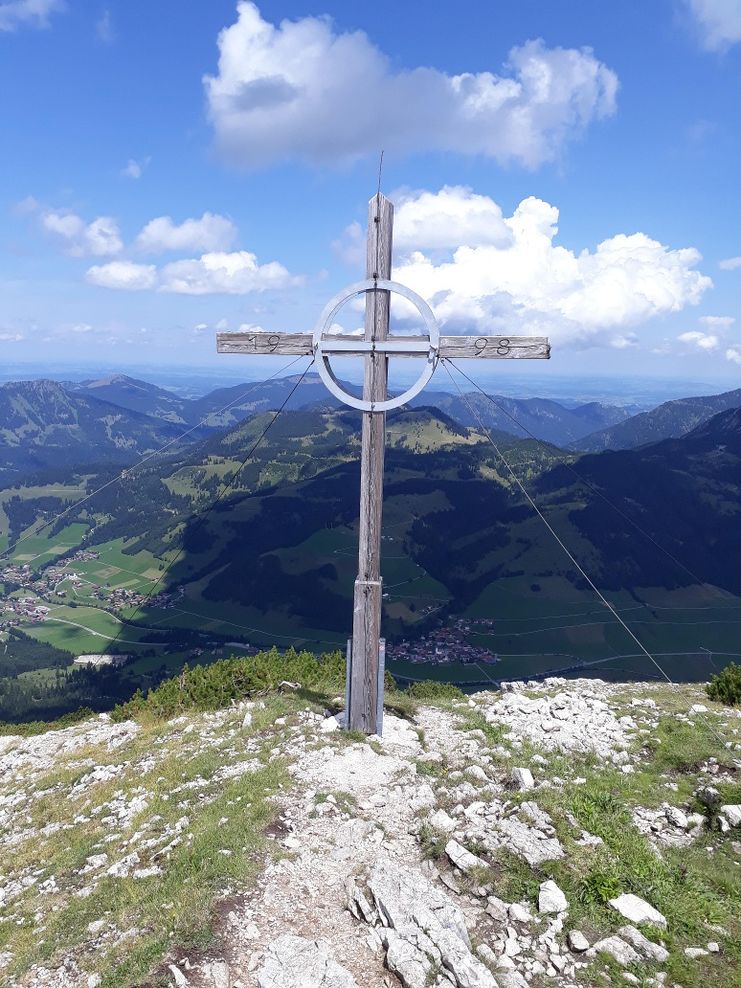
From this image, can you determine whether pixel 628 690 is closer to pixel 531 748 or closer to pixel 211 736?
pixel 531 748

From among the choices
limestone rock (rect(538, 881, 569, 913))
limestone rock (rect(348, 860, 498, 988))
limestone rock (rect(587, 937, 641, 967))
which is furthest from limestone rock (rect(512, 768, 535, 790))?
limestone rock (rect(587, 937, 641, 967))

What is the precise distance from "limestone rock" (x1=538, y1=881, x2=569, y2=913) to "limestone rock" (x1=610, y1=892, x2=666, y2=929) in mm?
690

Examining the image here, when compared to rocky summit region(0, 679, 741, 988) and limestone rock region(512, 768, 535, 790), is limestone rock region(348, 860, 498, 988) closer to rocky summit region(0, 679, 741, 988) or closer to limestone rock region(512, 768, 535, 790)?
rocky summit region(0, 679, 741, 988)

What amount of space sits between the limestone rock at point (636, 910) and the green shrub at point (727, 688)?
42.0 feet

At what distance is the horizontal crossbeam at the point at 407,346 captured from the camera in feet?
40.2

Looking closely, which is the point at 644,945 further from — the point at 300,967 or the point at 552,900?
the point at 300,967

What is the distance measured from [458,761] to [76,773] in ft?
37.5

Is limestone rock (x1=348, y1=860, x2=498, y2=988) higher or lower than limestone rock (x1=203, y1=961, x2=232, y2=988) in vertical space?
higher

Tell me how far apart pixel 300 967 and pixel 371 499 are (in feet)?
29.5

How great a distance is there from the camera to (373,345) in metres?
13.0

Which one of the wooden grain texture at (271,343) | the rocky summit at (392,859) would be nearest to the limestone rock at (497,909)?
the rocky summit at (392,859)

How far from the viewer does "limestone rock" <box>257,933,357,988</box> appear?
22.3 feet

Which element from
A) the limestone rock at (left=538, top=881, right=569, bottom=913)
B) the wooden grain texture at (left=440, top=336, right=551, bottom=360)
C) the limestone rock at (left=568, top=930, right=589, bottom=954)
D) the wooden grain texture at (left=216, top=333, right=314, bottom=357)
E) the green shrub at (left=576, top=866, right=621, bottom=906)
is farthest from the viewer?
the wooden grain texture at (left=216, top=333, right=314, bottom=357)

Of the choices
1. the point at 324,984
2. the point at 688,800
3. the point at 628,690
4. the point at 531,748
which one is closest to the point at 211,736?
the point at 531,748
